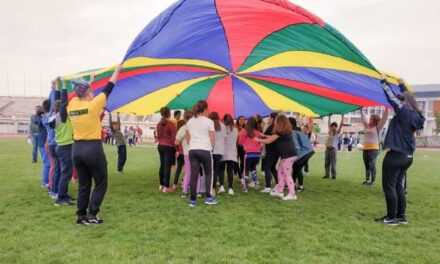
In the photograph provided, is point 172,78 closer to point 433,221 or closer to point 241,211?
point 241,211

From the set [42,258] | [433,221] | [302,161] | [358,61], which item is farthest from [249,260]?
[302,161]

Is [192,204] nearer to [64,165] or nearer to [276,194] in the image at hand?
[276,194]

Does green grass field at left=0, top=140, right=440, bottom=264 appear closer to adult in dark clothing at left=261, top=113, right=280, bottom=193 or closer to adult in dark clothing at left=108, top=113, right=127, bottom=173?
adult in dark clothing at left=261, top=113, right=280, bottom=193

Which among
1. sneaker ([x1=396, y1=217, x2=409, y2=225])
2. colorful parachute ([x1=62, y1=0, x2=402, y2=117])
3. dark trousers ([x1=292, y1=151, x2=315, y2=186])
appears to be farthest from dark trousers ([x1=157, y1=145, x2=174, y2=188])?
sneaker ([x1=396, y1=217, x2=409, y2=225])

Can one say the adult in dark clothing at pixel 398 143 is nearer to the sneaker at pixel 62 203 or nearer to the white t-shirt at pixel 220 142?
the white t-shirt at pixel 220 142

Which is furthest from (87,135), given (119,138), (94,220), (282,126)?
(119,138)

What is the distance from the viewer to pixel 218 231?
414 centimetres

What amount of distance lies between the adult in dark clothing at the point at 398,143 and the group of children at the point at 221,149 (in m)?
1.74

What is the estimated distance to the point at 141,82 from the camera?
727 cm

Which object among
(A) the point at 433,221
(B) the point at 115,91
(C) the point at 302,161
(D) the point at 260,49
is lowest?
(A) the point at 433,221

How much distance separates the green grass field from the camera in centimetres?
339

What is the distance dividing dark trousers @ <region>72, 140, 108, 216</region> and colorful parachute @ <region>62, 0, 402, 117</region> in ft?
4.95

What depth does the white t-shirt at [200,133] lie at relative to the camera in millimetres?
5215

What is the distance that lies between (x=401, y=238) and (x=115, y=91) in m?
5.53
